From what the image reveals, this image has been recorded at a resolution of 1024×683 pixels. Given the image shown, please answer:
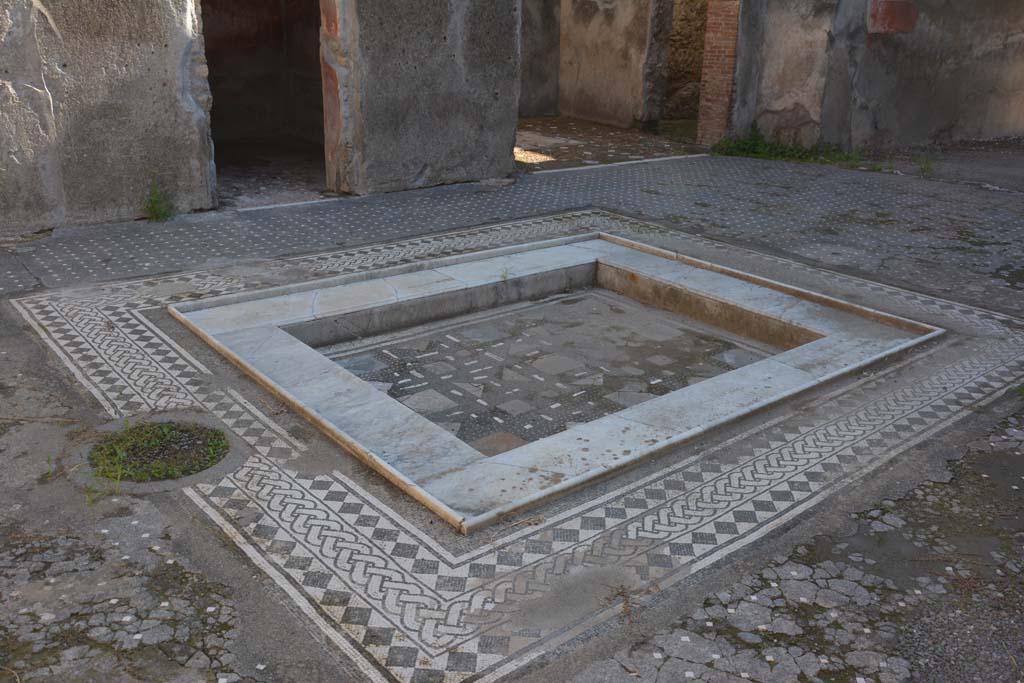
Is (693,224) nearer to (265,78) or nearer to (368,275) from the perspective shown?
(368,275)

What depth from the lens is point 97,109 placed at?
17.0ft

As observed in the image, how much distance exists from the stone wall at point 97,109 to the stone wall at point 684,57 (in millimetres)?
6883

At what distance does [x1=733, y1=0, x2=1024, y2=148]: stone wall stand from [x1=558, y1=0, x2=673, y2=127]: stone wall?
4.92ft

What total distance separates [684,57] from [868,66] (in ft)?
9.72

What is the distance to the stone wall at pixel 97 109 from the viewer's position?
490cm

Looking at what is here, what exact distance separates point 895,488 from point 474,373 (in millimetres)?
1789

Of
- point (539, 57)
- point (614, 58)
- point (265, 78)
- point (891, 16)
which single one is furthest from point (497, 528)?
point (539, 57)

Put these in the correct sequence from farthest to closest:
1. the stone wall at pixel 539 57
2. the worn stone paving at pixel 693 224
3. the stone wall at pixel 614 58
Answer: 1. the stone wall at pixel 539 57
2. the stone wall at pixel 614 58
3. the worn stone paving at pixel 693 224

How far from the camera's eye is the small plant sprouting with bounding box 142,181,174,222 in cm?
552

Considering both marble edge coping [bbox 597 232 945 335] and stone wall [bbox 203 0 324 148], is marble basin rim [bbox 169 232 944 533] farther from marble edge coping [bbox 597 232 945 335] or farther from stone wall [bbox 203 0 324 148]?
stone wall [bbox 203 0 324 148]

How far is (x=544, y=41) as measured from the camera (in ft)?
35.3

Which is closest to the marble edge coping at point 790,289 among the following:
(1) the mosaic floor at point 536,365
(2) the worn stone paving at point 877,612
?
(1) the mosaic floor at point 536,365

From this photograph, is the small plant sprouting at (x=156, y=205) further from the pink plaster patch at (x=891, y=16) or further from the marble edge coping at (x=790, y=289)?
the pink plaster patch at (x=891, y=16)

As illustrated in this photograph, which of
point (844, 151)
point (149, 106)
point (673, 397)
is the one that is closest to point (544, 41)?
point (844, 151)
